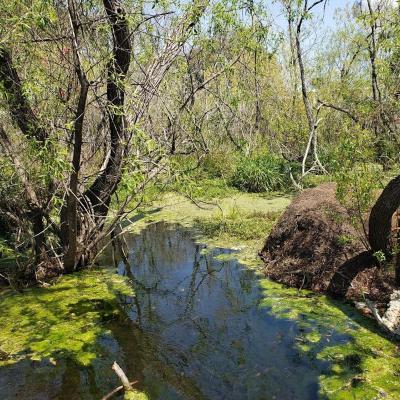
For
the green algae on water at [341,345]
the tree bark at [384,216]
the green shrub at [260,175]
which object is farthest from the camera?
the green shrub at [260,175]

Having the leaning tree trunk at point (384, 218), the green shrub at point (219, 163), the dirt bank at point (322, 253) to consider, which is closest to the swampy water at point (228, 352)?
the dirt bank at point (322, 253)

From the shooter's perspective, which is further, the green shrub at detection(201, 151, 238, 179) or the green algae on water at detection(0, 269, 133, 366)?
the green shrub at detection(201, 151, 238, 179)

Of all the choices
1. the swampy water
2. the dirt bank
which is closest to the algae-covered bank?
the swampy water

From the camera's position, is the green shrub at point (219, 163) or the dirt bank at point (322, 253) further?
the green shrub at point (219, 163)

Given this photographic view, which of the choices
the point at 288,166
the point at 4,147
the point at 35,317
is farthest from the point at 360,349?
the point at 288,166

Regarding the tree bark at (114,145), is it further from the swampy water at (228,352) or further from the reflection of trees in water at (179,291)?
the swampy water at (228,352)

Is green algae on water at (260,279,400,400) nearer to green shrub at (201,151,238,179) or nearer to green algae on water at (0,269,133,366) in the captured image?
green algae on water at (0,269,133,366)

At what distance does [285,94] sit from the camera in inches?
690

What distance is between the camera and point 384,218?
228 inches

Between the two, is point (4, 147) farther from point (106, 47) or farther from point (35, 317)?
point (35, 317)

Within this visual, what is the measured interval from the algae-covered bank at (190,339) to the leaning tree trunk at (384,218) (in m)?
0.96

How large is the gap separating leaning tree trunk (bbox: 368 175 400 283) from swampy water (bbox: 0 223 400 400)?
982mm

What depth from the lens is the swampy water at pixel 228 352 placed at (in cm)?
443

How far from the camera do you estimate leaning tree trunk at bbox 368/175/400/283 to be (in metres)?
5.55
